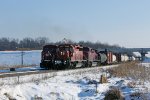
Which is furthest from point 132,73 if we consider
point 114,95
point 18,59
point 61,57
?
point 18,59

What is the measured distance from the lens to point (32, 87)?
1748 centimetres

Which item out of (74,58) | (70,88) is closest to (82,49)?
(74,58)

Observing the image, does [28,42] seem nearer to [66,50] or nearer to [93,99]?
[66,50]

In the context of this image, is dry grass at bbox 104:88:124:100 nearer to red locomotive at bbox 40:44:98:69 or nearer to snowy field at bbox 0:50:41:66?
red locomotive at bbox 40:44:98:69

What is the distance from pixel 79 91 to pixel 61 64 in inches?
785

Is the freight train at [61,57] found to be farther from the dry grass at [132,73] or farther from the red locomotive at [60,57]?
the dry grass at [132,73]

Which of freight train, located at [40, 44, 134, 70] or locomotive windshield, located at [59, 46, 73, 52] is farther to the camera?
locomotive windshield, located at [59, 46, 73, 52]

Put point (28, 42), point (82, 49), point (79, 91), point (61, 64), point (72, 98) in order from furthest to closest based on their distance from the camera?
point (28, 42) → point (82, 49) → point (61, 64) → point (79, 91) → point (72, 98)

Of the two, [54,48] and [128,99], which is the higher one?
[54,48]

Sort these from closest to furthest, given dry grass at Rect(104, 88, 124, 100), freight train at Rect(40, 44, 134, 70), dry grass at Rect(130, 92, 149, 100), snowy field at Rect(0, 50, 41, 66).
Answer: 1. dry grass at Rect(130, 92, 149, 100)
2. dry grass at Rect(104, 88, 124, 100)
3. freight train at Rect(40, 44, 134, 70)
4. snowy field at Rect(0, 50, 41, 66)

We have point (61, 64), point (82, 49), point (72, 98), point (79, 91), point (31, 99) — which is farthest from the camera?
point (82, 49)

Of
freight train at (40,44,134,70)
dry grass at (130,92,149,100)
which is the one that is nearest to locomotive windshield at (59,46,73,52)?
freight train at (40,44,134,70)

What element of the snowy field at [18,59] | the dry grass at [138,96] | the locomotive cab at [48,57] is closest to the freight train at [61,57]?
the locomotive cab at [48,57]

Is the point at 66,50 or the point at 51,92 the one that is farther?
the point at 66,50
